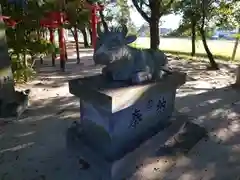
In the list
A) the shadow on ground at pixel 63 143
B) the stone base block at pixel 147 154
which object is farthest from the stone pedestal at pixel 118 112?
the shadow on ground at pixel 63 143

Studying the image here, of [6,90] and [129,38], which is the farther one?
[6,90]

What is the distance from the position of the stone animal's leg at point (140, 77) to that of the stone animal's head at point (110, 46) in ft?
0.85

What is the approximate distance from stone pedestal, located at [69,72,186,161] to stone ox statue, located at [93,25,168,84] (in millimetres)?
97

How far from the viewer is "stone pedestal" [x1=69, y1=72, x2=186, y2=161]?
2434 millimetres

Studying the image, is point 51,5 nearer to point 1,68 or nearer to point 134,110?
point 1,68

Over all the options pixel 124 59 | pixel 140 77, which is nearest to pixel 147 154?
pixel 140 77

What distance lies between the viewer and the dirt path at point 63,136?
108 inches

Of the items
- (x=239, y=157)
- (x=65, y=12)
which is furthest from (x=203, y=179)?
(x=65, y=12)

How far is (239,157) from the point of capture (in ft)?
9.82

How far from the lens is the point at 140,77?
2.66 metres

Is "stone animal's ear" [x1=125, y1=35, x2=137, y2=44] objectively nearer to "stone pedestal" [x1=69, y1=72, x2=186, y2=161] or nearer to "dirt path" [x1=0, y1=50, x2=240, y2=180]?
"stone pedestal" [x1=69, y1=72, x2=186, y2=161]

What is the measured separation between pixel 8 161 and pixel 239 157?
8.30 feet

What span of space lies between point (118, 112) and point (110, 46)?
0.60 metres

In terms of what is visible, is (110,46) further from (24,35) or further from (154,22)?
(154,22)
